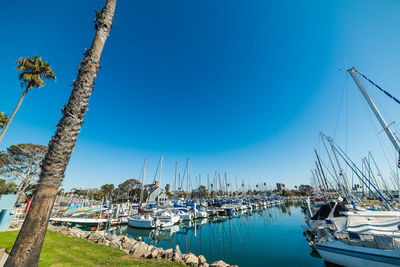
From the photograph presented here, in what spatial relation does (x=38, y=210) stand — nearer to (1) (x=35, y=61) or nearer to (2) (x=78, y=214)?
(1) (x=35, y=61)

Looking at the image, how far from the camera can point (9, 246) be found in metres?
7.84

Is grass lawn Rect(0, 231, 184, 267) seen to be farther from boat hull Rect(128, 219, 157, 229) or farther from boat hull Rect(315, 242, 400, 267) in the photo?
boat hull Rect(128, 219, 157, 229)

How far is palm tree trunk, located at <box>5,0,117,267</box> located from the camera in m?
3.46

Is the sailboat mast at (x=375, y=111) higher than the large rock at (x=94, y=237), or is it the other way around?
the sailboat mast at (x=375, y=111)

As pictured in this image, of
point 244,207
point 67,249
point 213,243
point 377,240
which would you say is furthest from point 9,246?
point 244,207

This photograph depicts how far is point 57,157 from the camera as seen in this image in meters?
4.17

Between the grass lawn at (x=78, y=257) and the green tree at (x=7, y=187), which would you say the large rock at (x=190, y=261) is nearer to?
the grass lawn at (x=78, y=257)

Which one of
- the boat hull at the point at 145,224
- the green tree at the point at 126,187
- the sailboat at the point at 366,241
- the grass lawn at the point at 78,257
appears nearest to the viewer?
the grass lawn at the point at 78,257

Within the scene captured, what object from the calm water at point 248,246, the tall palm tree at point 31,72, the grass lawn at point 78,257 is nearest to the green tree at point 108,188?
the calm water at point 248,246

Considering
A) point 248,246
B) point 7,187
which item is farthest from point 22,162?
point 248,246

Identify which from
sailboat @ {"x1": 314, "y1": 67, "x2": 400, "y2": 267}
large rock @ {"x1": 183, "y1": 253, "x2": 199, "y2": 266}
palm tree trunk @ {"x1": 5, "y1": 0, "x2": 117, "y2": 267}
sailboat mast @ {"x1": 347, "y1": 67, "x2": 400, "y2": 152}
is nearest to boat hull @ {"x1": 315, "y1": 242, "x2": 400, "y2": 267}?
sailboat @ {"x1": 314, "y1": 67, "x2": 400, "y2": 267}

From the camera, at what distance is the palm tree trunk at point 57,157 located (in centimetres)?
346

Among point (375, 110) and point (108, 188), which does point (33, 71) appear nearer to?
point (375, 110)

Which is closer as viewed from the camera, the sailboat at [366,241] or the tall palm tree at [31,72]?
the sailboat at [366,241]
